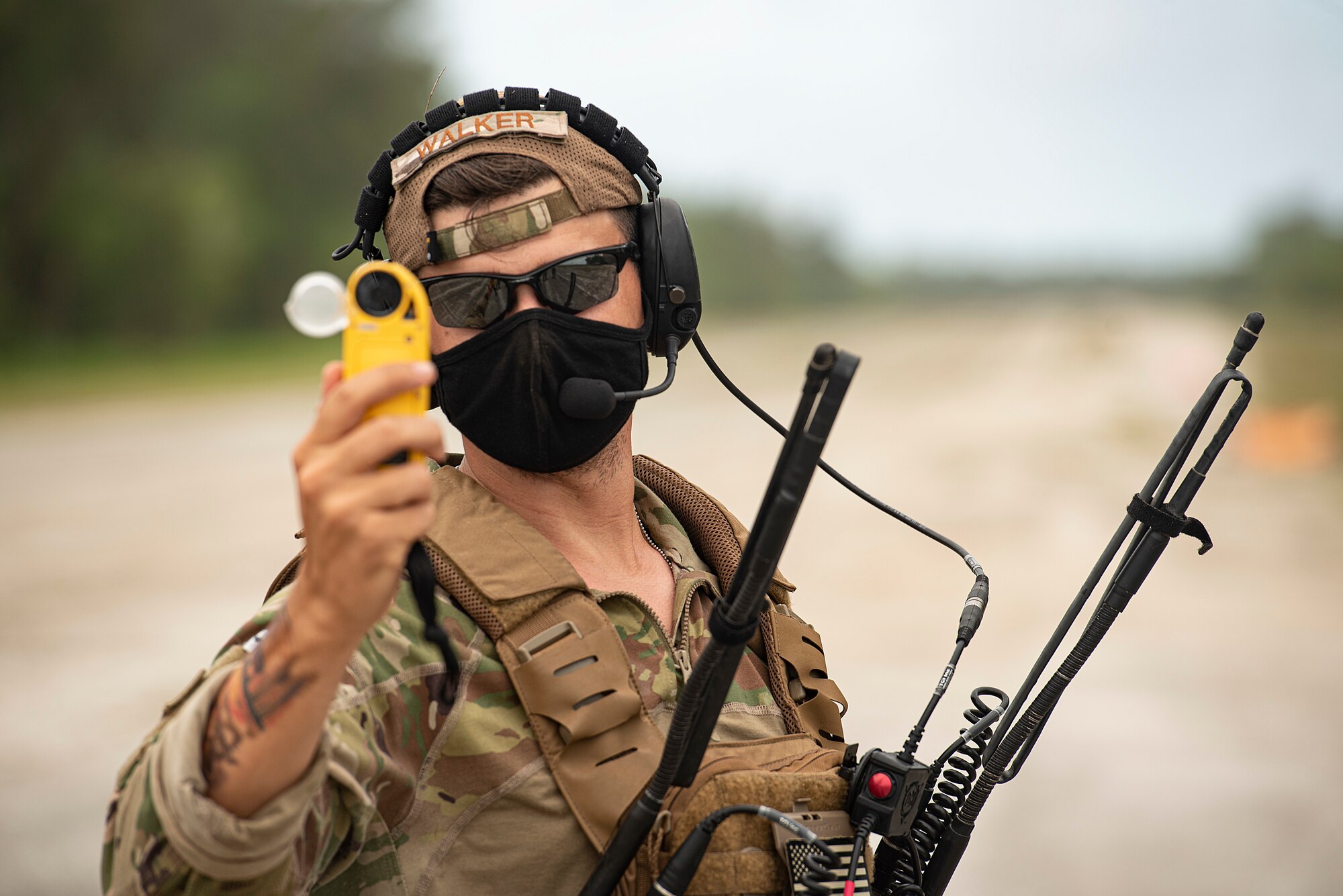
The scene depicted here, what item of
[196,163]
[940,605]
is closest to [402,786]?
[940,605]

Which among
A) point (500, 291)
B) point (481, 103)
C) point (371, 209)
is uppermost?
point (481, 103)

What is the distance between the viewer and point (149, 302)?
20688mm

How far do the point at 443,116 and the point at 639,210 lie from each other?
1.33 feet

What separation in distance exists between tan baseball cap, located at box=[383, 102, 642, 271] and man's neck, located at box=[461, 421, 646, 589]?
1.35ft

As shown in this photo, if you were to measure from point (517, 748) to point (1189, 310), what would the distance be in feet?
89.1

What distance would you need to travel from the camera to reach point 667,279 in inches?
78.4

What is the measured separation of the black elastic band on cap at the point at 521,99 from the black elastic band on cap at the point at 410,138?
0.16 metres

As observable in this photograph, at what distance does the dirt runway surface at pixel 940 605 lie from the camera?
541 centimetres

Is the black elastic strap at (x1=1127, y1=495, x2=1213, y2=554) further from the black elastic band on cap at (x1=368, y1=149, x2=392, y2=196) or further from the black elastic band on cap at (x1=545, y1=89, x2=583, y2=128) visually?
the black elastic band on cap at (x1=368, y1=149, x2=392, y2=196)

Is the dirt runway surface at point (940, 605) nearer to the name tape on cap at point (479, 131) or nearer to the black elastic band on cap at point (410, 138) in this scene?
the name tape on cap at point (479, 131)

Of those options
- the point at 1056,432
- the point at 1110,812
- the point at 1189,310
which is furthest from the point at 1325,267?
the point at 1110,812

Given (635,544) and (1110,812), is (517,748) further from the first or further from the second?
(1110,812)

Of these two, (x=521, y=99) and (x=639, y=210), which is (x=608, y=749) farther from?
(x=521, y=99)

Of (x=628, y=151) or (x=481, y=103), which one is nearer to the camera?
(x=481, y=103)
